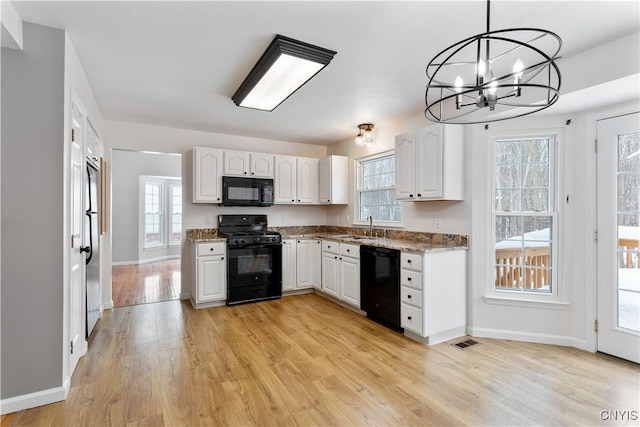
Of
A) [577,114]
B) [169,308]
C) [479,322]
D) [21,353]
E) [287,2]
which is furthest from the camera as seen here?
[169,308]

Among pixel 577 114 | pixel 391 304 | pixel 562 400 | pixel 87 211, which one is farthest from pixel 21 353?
pixel 577 114

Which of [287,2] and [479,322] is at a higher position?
[287,2]

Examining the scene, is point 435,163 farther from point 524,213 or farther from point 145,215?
point 145,215

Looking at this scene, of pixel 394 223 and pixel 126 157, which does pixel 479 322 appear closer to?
pixel 394 223

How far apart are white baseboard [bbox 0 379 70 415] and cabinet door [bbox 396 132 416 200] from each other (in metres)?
3.37

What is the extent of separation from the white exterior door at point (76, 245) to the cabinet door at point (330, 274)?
274 cm

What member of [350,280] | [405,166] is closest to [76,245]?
[350,280]

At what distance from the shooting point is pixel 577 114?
2895 millimetres

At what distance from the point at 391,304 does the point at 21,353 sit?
2965 millimetres

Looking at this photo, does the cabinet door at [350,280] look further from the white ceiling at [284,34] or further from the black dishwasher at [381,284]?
the white ceiling at [284,34]

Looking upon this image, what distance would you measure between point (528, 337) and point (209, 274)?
3.62 m

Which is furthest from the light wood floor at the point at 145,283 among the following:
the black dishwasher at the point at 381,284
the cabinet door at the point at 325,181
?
the black dishwasher at the point at 381,284

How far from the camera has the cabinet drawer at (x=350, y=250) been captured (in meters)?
3.90

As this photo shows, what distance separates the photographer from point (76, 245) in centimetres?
248
